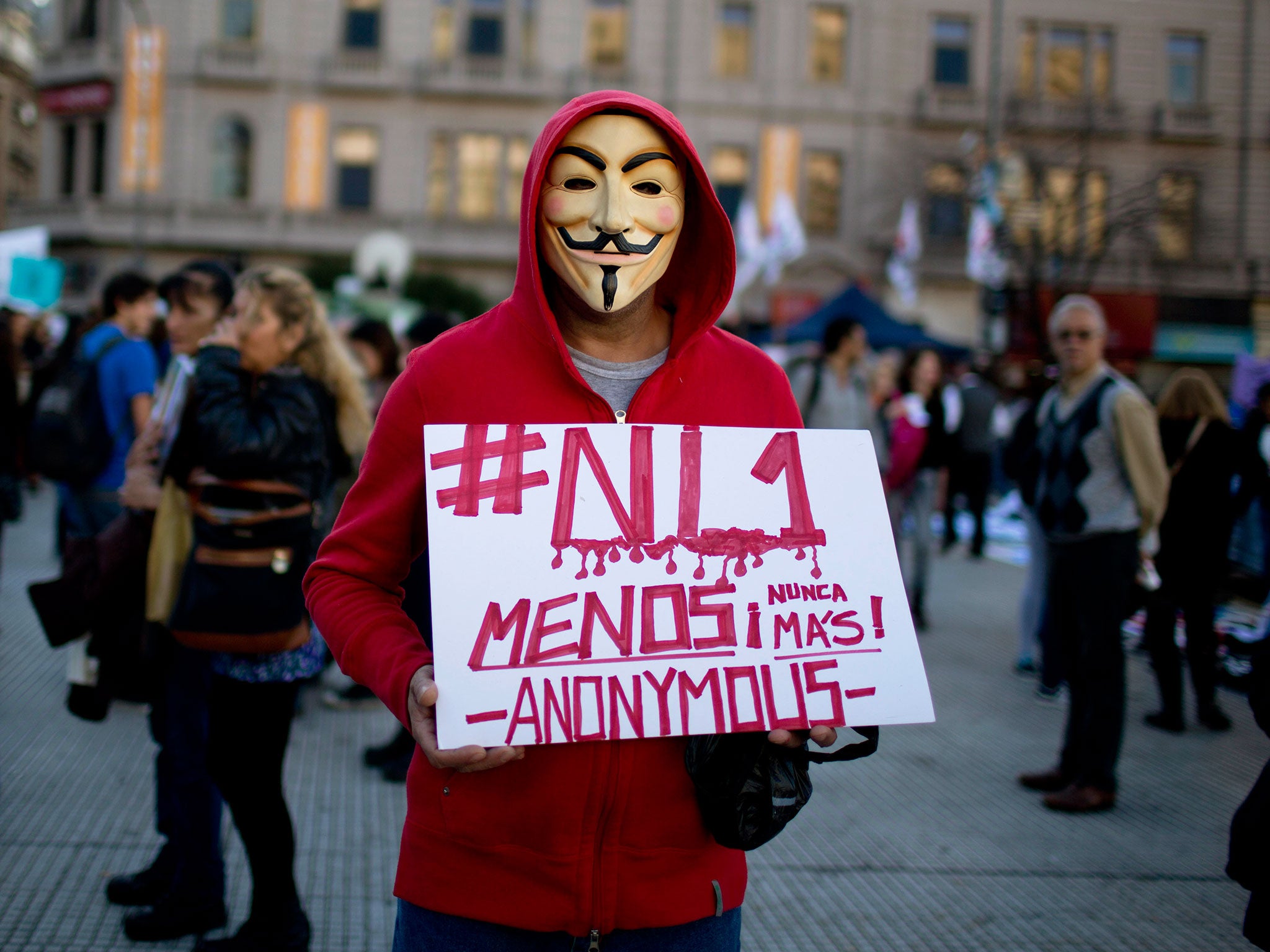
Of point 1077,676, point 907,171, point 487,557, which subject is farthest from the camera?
point 907,171

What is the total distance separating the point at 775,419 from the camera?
6.35ft

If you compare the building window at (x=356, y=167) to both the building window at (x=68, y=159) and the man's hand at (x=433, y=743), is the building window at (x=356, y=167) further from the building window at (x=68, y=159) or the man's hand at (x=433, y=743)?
the man's hand at (x=433, y=743)

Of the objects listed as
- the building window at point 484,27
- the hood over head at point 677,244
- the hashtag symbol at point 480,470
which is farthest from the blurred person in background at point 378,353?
the building window at point 484,27

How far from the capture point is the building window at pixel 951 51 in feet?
90.2

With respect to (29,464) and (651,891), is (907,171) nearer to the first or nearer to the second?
(29,464)

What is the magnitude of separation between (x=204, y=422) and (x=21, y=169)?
51.2 m

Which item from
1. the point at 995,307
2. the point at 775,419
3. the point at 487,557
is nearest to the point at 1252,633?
the point at 775,419

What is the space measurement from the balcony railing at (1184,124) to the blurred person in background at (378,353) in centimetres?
2712

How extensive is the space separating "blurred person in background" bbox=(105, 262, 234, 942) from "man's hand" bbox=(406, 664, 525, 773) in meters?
1.94

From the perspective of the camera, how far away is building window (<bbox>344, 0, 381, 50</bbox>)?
26.9 meters

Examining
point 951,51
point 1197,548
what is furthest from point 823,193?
point 1197,548

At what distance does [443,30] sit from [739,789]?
93.4 feet

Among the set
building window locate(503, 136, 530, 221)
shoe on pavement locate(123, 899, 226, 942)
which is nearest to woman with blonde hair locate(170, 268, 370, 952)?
shoe on pavement locate(123, 899, 226, 942)

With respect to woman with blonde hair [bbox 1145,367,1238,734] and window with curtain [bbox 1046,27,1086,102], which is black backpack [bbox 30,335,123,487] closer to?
woman with blonde hair [bbox 1145,367,1238,734]
